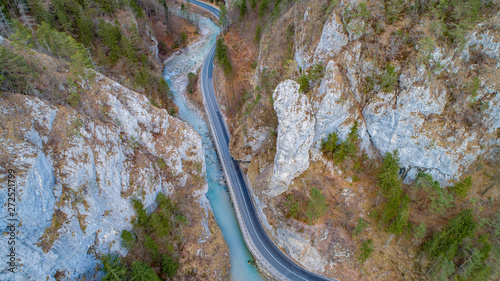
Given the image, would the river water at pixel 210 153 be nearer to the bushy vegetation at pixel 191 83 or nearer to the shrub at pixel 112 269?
the bushy vegetation at pixel 191 83

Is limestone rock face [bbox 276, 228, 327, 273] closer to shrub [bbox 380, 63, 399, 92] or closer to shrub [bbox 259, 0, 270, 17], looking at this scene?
shrub [bbox 380, 63, 399, 92]

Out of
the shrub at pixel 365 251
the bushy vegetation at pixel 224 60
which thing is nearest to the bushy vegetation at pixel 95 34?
the bushy vegetation at pixel 224 60

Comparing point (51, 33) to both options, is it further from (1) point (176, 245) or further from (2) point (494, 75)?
(2) point (494, 75)

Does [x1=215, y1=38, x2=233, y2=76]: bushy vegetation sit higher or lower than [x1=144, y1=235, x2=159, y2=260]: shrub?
higher

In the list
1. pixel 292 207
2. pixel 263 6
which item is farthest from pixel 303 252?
pixel 263 6

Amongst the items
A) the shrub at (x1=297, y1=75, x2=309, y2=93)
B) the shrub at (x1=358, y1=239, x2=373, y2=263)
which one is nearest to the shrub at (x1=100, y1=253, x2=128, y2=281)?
the shrub at (x1=358, y1=239, x2=373, y2=263)

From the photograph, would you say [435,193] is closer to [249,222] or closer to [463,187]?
[463,187]
